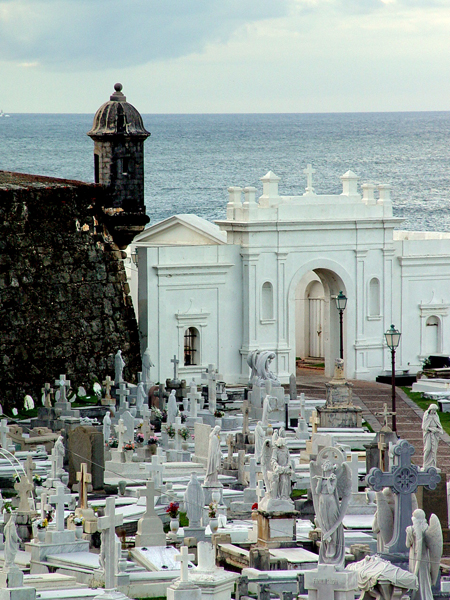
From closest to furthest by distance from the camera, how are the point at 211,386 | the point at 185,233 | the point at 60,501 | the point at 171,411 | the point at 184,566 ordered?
the point at 184,566 < the point at 60,501 < the point at 171,411 < the point at 211,386 < the point at 185,233

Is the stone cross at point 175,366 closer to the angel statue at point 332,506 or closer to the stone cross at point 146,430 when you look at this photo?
the stone cross at point 146,430

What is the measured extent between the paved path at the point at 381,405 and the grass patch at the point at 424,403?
0.12 metres

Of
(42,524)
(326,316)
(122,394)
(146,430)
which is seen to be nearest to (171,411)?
(146,430)

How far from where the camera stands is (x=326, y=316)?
3703 centimetres

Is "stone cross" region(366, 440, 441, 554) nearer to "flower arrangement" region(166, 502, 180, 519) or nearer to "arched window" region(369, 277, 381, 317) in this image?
"flower arrangement" region(166, 502, 180, 519)

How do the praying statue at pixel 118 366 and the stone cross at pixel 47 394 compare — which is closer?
the stone cross at pixel 47 394

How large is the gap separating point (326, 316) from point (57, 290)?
7081 millimetres

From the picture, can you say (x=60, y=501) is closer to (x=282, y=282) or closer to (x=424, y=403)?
(x=424, y=403)

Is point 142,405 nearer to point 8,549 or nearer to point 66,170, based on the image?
point 8,549

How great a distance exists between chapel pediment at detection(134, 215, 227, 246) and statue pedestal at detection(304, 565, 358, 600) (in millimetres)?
21124

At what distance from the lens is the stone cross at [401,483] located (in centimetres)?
1620

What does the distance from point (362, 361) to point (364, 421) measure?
5890 millimetres

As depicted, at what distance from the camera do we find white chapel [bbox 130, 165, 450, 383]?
34.8 m

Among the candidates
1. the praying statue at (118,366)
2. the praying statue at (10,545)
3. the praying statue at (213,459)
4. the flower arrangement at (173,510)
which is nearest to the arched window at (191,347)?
the praying statue at (118,366)
